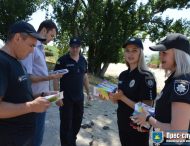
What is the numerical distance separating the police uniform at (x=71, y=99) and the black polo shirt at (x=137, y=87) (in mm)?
1768

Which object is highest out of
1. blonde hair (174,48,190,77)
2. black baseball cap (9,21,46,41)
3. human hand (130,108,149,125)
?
black baseball cap (9,21,46,41)

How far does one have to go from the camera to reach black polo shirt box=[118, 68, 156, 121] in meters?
3.62

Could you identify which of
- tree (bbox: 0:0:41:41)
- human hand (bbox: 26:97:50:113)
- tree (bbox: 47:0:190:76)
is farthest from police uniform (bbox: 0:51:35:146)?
tree (bbox: 0:0:41:41)

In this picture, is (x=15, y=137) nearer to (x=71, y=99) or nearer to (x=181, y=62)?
(x=181, y=62)

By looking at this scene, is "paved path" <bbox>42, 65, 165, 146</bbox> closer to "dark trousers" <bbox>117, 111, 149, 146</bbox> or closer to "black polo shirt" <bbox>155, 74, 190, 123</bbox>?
"dark trousers" <bbox>117, 111, 149, 146</bbox>

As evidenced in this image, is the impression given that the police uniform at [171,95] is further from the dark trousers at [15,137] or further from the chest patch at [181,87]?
the dark trousers at [15,137]

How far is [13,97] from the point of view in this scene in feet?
9.17

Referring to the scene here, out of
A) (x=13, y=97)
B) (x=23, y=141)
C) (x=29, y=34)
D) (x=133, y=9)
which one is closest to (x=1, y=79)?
(x=13, y=97)

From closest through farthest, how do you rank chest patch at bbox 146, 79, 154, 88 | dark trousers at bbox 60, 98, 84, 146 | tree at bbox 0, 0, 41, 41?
chest patch at bbox 146, 79, 154, 88 < dark trousers at bbox 60, 98, 84, 146 < tree at bbox 0, 0, 41, 41

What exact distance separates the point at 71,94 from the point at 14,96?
9.01 feet

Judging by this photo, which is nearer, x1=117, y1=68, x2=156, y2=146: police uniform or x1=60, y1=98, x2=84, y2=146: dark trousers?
x1=117, y1=68, x2=156, y2=146: police uniform

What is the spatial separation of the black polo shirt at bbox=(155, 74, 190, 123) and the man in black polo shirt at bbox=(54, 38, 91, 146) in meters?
2.86

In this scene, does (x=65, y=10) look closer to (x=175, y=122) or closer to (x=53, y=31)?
(x=53, y=31)

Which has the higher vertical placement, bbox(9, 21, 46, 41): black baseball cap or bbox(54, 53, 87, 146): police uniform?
bbox(9, 21, 46, 41): black baseball cap
